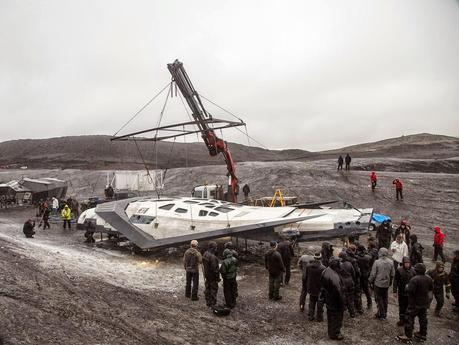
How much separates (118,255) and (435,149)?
2371 inches

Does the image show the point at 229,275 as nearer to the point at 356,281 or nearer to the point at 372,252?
the point at 356,281

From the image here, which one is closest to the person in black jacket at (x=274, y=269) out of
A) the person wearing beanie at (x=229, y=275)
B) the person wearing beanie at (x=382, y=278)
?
the person wearing beanie at (x=229, y=275)

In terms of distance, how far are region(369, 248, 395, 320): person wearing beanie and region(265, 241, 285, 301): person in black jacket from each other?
7.82 ft

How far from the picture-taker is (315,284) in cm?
906

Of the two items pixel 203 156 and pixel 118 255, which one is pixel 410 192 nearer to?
pixel 118 255

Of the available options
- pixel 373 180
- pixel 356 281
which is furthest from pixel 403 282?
pixel 373 180

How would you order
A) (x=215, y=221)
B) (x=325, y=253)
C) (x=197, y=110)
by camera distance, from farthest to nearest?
(x=197, y=110) < (x=215, y=221) < (x=325, y=253)

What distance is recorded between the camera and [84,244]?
1812cm

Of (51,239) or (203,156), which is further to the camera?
(203,156)

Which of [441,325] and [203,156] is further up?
[203,156]

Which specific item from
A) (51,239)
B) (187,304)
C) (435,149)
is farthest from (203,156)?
(187,304)

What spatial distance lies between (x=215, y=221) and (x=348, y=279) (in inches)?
276

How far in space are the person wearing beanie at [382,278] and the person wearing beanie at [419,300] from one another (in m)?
0.85

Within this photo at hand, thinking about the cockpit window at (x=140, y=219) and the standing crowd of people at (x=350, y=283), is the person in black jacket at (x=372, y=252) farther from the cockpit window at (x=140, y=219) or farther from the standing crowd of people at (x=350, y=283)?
the cockpit window at (x=140, y=219)
